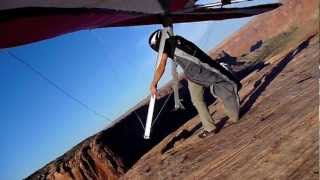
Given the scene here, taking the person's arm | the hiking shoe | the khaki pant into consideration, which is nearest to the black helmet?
the person's arm

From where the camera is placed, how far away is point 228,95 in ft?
24.7

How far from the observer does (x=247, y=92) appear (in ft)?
33.2

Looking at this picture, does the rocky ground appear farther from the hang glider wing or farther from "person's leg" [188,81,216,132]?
the hang glider wing

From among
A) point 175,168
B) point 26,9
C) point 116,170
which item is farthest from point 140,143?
point 26,9

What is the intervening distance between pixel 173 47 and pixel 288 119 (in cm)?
223

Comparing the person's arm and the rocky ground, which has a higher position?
the person's arm

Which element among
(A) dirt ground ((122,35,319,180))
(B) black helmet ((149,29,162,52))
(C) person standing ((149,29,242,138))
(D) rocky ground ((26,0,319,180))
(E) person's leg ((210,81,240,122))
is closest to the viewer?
(A) dirt ground ((122,35,319,180))

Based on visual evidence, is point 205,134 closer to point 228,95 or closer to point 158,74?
point 228,95

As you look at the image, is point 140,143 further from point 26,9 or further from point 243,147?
point 26,9

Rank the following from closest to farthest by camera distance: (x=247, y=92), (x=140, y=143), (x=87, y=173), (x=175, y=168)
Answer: (x=175, y=168), (x=247, y=92), (x=87, y=173), (x=140, y=143)

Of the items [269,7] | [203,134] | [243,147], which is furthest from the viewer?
[269,7]

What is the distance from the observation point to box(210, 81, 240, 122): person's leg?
7465mm

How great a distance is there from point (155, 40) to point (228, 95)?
158cm

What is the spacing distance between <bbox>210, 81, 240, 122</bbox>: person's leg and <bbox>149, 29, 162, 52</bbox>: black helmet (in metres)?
1.18
